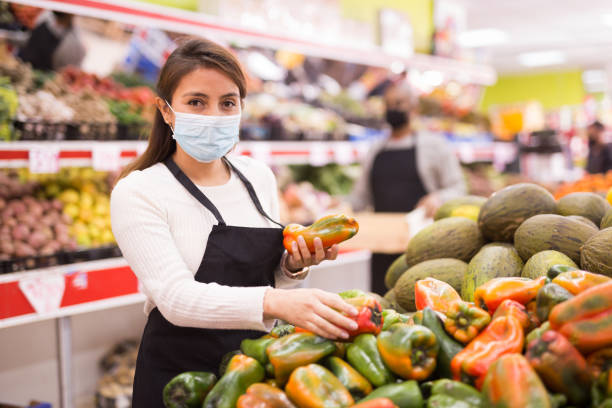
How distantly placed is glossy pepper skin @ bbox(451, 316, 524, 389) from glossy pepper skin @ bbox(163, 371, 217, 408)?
537 millimetres

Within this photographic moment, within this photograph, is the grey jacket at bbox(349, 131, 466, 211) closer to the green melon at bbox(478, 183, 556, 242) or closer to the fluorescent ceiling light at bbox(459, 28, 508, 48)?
the green melon at bbox(478, 183, 556, 242)

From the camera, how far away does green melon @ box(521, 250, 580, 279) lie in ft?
5.41

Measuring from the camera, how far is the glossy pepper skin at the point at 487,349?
1.15m

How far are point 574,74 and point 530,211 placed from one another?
20008mm

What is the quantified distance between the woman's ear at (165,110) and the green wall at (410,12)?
220 inches

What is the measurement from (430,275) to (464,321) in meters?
0.63

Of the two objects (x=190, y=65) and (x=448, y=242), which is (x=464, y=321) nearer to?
(x=448, y=242)

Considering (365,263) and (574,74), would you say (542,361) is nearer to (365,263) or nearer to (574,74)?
(365,263)

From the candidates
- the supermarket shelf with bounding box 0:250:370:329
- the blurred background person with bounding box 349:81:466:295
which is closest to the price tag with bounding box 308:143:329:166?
the blurred background person with bounding box 349:81:466:295

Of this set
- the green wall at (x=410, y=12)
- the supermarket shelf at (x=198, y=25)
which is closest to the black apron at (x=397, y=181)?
the supermarket shelf at (x=198, y=25)

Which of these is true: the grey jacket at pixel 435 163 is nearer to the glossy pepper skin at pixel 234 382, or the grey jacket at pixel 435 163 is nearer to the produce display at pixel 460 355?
the produce display at pixel 460 355

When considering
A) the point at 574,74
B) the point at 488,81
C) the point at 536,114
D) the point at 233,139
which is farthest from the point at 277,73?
the point at 574,74

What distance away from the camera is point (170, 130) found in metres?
1.96

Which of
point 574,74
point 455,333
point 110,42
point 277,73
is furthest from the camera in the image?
point 574,74
